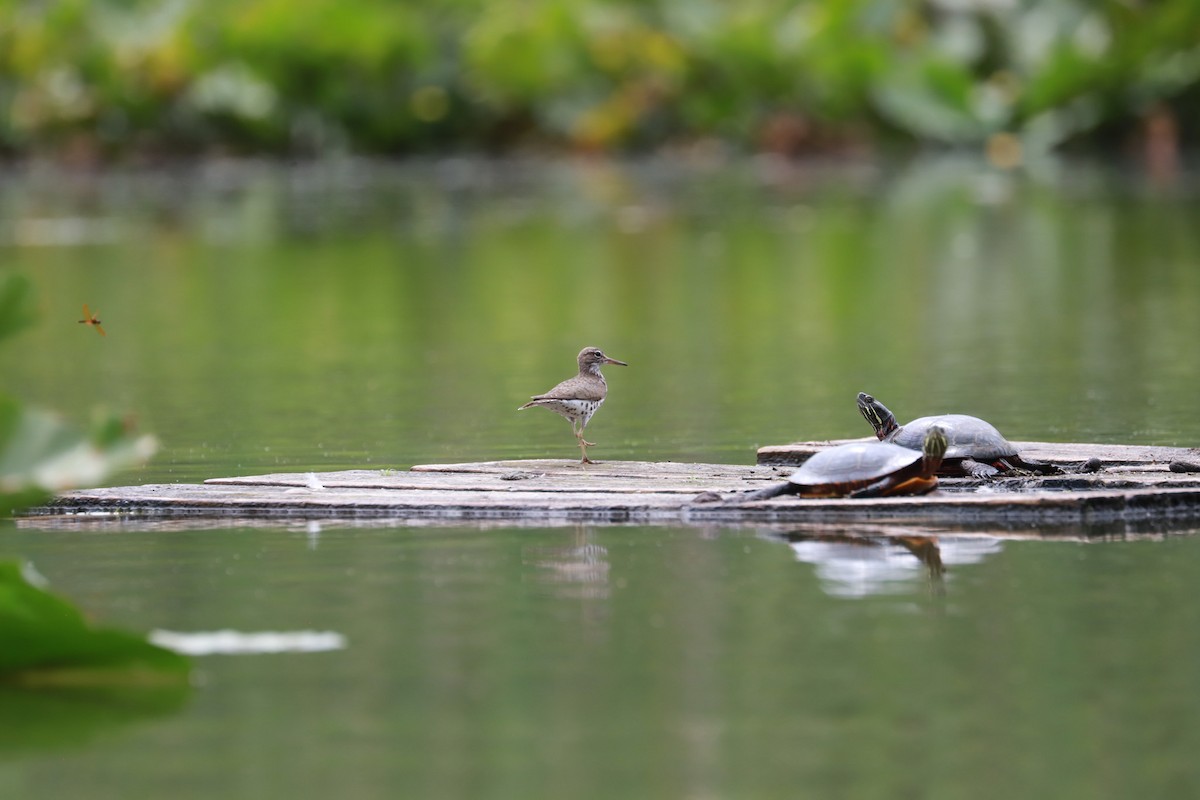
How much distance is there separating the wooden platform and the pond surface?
0.14 metres

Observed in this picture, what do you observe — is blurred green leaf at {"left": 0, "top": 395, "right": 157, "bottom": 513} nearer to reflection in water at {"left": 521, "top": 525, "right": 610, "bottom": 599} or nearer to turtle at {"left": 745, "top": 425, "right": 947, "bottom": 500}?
reflection in water at {"left": 521, "top": 525, "right": 610, "bottom": 599}

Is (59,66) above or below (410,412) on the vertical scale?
above

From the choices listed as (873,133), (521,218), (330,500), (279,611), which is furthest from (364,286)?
(873,133)

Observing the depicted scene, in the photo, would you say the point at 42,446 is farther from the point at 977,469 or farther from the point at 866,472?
the point at 977,469

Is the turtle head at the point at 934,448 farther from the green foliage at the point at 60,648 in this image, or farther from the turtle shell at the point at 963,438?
the green foliage at the point at 60,648

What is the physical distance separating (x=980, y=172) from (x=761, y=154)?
267 inches

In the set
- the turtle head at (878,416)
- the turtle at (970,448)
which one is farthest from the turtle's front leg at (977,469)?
the turtle head at (878,416)

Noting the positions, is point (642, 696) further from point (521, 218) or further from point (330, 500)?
point (521, 218)

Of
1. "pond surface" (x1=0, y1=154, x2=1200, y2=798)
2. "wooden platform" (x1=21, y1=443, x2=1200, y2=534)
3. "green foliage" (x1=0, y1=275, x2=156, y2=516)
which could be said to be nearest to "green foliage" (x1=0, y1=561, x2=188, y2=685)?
"pond surface" (x1=0, y1=154, x2=1200, y2=798)

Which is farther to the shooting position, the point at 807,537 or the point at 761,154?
the point at 761,154

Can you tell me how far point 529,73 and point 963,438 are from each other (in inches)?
1101

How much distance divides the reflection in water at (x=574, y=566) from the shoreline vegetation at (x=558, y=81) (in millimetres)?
25434

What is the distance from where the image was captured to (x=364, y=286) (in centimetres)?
1739

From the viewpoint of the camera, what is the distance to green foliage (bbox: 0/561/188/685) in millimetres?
4941
